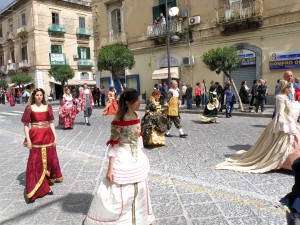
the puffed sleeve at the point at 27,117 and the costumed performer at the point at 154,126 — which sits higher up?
the puffed sleeve at the point at 27,117

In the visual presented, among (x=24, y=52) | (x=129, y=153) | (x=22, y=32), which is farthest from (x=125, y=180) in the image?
(x=24, y=52)

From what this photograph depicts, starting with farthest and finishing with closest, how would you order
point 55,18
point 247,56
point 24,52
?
point 24,52
point 55,18
point 247,56

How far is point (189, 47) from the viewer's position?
19.0 metres

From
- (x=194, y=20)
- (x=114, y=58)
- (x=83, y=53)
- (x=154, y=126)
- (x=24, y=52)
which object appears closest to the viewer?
(x=154, y=126)

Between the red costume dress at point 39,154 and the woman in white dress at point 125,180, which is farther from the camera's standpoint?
the red costume dress at point 39,154

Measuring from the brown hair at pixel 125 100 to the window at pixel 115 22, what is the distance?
850 inches

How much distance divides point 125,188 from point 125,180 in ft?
0.25

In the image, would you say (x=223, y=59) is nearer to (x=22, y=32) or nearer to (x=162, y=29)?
(x=162, y=29)

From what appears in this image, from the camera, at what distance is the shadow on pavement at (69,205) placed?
3.53 meters

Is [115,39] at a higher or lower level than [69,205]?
higher

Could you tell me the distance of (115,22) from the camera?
23.7m

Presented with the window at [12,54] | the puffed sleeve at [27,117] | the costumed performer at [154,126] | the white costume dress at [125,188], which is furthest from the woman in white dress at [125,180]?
the window at [12,54]

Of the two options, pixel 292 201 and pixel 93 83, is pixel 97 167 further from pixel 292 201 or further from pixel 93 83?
pixel 93 83

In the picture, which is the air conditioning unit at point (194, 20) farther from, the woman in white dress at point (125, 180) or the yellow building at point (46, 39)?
the yellow building at point (46, 39)
